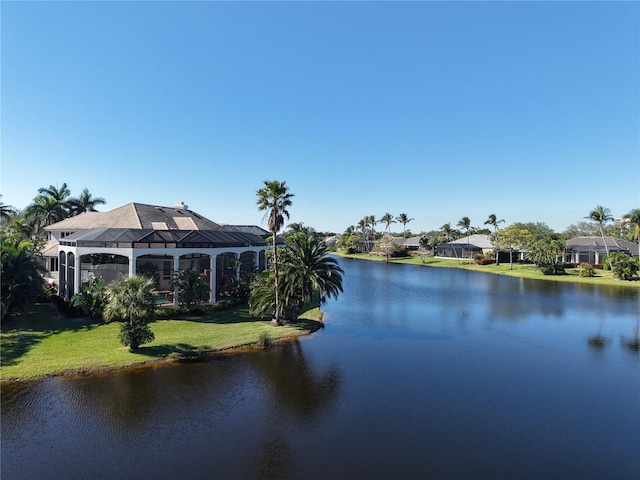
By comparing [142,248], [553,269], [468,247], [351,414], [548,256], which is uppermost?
[468,247]

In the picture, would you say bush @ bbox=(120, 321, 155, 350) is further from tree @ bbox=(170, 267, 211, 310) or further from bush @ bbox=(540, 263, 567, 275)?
bush @ bbox=(540, 263, 567, 275)

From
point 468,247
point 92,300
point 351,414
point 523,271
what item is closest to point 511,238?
point 523,271

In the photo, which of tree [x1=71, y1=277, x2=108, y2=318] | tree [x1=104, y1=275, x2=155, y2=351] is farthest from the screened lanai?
tree [x1=104, y1=275, x2=155, y2=351]

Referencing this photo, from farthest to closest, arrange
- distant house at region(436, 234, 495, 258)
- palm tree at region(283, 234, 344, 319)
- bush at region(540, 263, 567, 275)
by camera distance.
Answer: distant house at region(436, 234, 495, 258), bush at region(540, 263, 567, 275), palm tree at region(283, 234, 344, 319)

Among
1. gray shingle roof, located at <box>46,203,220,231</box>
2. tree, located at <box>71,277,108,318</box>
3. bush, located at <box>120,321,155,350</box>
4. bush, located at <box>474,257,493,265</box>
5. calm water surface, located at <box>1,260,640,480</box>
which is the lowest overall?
calm water surface, located at <box>1,260,640,480</box>

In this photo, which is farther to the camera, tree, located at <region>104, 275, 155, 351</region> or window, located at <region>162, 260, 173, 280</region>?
window, located at <region>162, 260, 173, 280</region>

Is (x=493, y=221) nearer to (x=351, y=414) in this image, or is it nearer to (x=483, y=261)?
(x=483, y=261)
